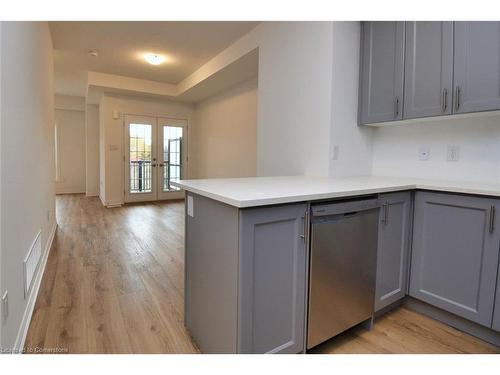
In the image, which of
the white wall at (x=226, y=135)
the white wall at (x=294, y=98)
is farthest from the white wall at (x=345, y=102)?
the white wall at (x=226, y=135)

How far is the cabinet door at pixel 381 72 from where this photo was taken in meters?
2.25

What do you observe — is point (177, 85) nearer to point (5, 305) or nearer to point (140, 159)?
point (140, 159)

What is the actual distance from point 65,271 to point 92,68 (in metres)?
3.94

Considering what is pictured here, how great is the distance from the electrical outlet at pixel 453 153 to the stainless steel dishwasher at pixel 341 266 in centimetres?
101

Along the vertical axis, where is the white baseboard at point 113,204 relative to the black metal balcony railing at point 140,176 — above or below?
below

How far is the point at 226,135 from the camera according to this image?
5715 millimetres

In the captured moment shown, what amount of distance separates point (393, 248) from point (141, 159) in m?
5.88

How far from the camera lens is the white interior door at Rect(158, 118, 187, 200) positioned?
22.4 ft

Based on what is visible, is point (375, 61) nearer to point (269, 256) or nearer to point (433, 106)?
point (433, 106)

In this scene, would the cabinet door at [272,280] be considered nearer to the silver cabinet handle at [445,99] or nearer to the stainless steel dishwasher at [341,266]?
the stainless steel dishwasher at [341,266]

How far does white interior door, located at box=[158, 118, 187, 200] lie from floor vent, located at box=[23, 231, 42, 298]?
4.58 meters

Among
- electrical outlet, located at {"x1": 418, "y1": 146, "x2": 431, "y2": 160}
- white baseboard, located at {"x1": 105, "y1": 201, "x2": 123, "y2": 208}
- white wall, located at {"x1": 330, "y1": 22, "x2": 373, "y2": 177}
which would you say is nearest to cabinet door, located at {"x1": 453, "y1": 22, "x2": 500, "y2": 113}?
electrical outlet, located at {"x1": 418, "y1": 146, "x2": 431, "y2": 160}

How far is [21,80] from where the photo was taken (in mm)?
1848

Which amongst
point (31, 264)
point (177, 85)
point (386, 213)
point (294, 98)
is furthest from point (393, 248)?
point (177, 85)
